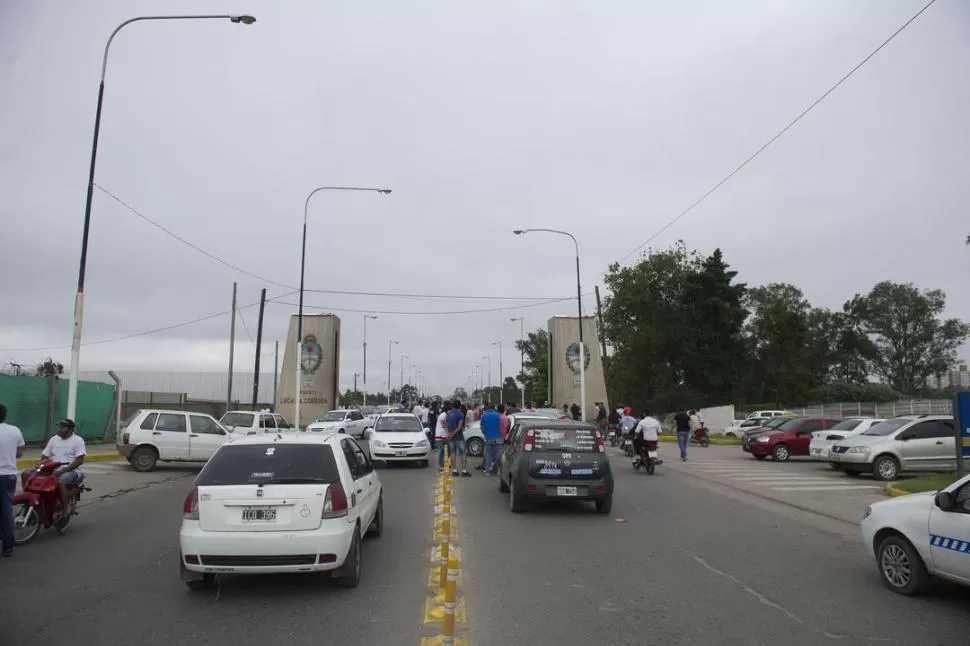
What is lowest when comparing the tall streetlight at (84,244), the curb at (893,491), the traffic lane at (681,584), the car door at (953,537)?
the traffic lane at (681,584)

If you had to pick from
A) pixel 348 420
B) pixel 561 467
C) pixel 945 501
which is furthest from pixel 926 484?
pixel 348 420

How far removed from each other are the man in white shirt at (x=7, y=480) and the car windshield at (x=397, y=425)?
43.3ft

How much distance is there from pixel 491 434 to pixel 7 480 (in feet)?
34.7

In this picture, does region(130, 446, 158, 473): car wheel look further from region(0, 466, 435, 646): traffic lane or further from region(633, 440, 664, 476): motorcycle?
region(633, 440, 664, 476): motorcycle

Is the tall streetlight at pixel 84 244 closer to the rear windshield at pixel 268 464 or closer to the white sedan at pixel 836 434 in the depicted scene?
the rear windshield at pixel 268 464

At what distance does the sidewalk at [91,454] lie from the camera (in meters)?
19.0

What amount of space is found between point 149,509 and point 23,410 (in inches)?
528

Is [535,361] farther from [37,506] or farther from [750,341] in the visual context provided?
[37,506]

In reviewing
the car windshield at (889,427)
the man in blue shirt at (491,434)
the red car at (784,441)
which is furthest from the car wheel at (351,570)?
the red car at (784,441)

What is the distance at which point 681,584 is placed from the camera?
7449 millimetres

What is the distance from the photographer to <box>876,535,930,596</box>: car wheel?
22.7ft

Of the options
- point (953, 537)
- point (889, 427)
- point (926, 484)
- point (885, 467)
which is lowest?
point (926, 484)

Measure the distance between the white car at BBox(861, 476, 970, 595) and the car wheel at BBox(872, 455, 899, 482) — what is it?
12.2 m

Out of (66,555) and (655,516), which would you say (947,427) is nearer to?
(655,516)
